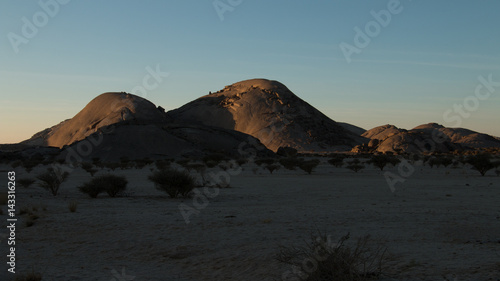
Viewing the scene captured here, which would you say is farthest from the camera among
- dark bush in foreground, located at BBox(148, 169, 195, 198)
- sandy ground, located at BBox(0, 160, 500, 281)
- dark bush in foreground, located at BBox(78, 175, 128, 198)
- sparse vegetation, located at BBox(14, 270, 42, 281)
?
dark bush in foreground, located at BBox(78, 175, 128, 198)

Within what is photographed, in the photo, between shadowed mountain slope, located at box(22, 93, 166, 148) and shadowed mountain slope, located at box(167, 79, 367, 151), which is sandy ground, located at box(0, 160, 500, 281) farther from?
shadowed mountain slope, located at box(167, 79, 367, 151)

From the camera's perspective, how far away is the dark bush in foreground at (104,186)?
1939 centimetres

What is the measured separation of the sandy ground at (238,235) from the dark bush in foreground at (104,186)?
35.8 inches

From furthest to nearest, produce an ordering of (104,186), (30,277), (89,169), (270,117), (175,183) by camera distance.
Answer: (270,117) < (89,169) < (104,186) < (175,183) < (30,277)

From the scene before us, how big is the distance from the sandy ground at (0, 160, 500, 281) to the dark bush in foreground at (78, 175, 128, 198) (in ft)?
2.99

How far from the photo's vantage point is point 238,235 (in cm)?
1105

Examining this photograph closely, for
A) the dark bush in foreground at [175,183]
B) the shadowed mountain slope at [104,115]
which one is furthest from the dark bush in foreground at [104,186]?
the shadowed mountain slope at [104,115]

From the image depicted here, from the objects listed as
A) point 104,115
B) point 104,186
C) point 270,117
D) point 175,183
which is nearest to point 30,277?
point 175,183

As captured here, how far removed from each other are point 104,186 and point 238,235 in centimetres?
1021

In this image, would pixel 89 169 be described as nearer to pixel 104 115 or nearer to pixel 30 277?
pixel 30 277

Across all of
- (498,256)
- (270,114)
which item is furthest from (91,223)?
(270,114)

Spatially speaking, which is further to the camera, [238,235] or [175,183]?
[175,183]

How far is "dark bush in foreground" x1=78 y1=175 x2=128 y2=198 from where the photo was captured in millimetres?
19391

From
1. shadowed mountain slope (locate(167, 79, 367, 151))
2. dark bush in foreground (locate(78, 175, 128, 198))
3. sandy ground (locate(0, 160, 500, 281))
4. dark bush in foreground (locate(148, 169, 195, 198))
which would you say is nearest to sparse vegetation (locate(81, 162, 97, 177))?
dark bush in foreground (locate(78, 175, 128, 198))
